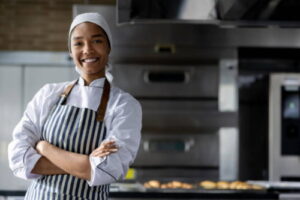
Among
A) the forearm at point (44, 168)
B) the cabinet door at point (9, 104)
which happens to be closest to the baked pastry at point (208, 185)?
the forearm at point (44, 168)

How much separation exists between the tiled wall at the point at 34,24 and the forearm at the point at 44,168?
3625 millimetres

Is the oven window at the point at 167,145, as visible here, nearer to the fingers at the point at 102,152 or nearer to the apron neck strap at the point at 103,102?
the apron neck strap at the point at 103,102

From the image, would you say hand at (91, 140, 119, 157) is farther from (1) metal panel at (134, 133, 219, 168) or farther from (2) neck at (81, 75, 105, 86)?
(1) metal panel at (134, 133, 219, 168)

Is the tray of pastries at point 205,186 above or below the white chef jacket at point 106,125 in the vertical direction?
below

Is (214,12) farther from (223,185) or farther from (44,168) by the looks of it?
(44,168)

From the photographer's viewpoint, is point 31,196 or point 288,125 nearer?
point 31,196

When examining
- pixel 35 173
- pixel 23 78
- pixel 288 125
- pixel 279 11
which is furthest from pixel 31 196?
pixel 23 78

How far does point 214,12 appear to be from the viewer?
363 centimetres

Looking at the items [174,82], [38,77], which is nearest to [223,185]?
[174,82]

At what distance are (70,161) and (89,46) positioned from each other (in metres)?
0.32

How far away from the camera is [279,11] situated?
362cm

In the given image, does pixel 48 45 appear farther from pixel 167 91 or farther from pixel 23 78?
pixel 167 91

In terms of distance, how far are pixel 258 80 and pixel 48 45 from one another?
1746 mm

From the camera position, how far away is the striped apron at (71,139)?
1861 millimetres
